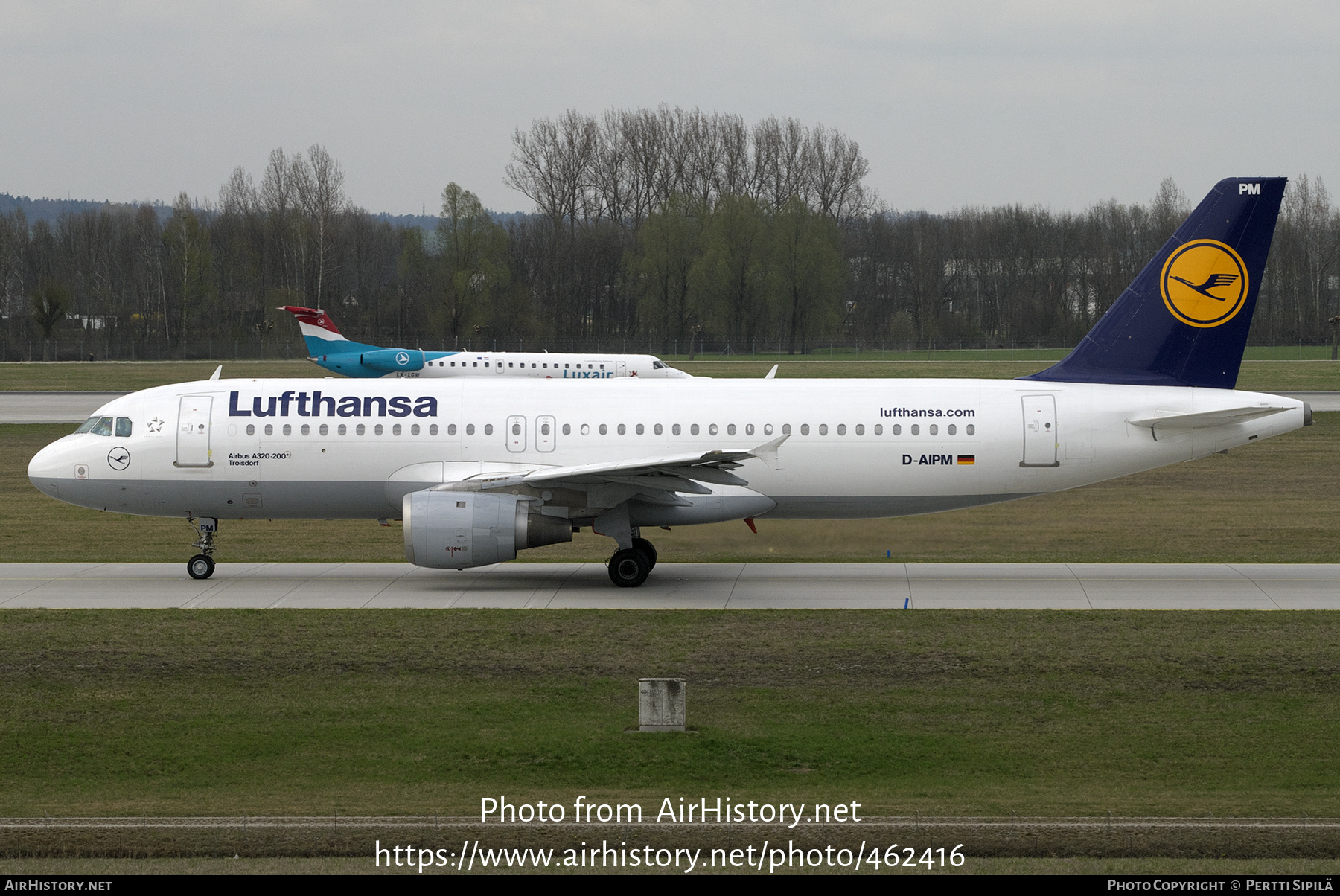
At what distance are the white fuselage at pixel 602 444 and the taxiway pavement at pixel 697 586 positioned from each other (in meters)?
1.33

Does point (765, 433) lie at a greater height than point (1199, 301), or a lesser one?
lesser

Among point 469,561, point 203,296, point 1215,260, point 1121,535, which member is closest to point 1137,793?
point 469,561

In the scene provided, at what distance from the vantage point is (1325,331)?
124 m

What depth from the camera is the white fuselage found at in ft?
76.5

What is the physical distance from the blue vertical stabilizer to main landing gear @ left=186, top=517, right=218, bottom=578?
15533mm

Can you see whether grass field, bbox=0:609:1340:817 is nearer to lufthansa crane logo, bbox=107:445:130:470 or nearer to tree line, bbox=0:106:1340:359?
lufthansa crane logo, bbox=107:445:130:470

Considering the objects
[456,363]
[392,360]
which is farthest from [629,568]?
[392,360]

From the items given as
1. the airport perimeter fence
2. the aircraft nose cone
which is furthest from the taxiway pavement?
the airport perimeter fence

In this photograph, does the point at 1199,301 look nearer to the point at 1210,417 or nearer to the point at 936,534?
the point at 1210,417

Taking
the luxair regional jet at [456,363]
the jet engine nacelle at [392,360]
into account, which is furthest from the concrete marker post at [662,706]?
the jet engine nacelle at [392,360]

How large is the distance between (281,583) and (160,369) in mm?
77861

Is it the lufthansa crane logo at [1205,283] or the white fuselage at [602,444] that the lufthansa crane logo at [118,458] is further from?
the lufthansa crane logo at [1205,283]

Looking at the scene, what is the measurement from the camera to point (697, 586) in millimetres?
23109

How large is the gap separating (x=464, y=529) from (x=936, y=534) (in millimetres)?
10282
